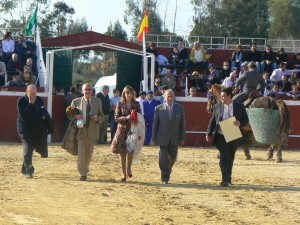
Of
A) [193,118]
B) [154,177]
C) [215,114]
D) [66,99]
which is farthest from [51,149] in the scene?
[215,114]

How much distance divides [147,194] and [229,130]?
2.00 m

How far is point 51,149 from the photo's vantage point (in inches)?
884

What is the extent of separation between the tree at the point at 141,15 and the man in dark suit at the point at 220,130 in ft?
188

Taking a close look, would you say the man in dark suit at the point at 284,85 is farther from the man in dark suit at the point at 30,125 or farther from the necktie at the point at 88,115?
the man in dark suit at the point at 30,125

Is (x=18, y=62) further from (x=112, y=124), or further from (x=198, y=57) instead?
(x=198, y=57)

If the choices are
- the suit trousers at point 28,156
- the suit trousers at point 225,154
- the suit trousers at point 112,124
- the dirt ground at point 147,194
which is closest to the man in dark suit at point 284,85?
the suit trousers at point 112,124

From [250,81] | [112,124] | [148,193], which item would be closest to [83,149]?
[148,193]

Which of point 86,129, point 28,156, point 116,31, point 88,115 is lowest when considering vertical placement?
point 28,156

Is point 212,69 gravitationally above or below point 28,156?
above

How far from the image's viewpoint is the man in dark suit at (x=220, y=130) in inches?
575

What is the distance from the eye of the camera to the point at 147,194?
524 inches

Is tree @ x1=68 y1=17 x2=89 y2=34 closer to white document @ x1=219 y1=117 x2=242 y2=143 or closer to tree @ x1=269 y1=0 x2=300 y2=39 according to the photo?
tree @ x1=269 y1=0 x2=300 y2=39

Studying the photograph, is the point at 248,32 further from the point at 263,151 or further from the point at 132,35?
the point at 263,151

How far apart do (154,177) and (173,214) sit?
15.4ft
